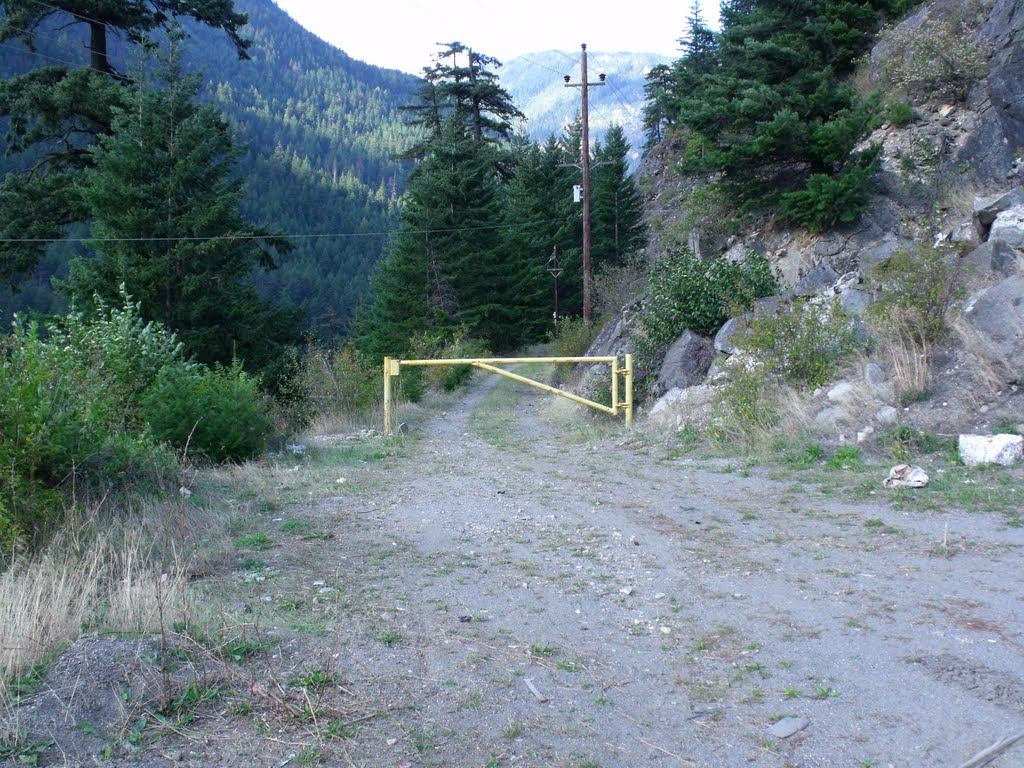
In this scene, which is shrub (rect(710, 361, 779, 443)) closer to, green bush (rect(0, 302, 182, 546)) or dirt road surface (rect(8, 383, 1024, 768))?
dirt road surface (rect(8, 383, 1024, 768))

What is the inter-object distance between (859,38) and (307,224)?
95057 millimetres

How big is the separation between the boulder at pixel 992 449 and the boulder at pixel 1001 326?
1188mm

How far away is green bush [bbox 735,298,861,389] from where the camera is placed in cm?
1102

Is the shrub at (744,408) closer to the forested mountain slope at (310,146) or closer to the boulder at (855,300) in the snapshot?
the boulder at (855,300)

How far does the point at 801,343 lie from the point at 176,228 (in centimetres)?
2149

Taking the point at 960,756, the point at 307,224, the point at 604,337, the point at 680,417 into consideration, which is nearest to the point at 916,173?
the point at 604,337

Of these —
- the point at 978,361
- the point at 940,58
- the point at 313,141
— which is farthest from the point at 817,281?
the point at 313,141

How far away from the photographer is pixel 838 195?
1761 cm

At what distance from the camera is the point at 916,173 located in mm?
18281

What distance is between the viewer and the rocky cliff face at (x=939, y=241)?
30.0ft

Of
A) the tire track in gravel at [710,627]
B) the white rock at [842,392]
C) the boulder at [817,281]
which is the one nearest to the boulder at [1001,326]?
the white rock at [842,392]

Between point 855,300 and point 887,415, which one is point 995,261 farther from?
point 887,415

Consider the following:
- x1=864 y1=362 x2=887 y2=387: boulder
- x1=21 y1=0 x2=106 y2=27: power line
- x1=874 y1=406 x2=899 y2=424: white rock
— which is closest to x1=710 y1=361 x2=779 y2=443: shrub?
x1=864 y1=362 x2=887 y2=387: boulder

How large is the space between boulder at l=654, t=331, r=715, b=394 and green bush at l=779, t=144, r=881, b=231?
525cm
